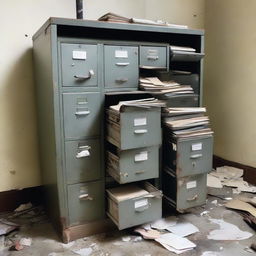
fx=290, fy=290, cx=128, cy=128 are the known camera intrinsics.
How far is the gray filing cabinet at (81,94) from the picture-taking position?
5.70 ft

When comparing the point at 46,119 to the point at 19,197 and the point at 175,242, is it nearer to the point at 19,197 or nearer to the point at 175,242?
the point at 19,197

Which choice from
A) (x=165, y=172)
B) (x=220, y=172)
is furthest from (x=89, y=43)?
(x=220, y=172)

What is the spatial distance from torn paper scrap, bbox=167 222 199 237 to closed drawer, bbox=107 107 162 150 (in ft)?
2.03

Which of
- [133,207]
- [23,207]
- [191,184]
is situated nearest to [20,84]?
[23,207]

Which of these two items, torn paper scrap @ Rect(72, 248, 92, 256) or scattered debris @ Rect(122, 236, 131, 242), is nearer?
torn paper scrap @ Rect(72, 248, 92, 256)

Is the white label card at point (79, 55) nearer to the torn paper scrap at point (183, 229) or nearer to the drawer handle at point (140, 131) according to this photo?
the drawer handle at point (140, 131)

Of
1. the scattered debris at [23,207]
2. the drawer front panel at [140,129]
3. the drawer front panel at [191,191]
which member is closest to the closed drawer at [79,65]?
the drawer front panel at [140,129]

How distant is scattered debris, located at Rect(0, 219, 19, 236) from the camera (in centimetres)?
196

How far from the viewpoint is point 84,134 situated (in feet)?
6.03

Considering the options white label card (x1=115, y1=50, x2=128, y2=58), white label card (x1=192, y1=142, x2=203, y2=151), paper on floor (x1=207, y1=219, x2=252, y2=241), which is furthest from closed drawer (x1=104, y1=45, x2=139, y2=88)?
paper on floor (x1=207, y1=219, x2=252, y2=241)

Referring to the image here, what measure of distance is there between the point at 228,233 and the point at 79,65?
1.45m

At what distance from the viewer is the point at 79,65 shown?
5.80 feet

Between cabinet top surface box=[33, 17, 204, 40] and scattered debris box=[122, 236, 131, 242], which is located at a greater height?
cabinet top surface box=[33, 17, 204, 40]

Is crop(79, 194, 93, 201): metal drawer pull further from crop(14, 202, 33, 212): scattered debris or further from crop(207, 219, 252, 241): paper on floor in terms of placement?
crop(207, 219, 252, 241): paper on floor
